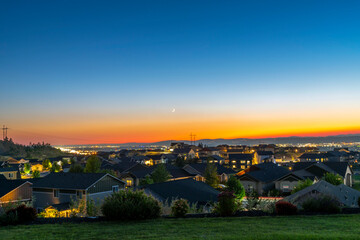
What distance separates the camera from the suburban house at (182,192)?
29.3 metres

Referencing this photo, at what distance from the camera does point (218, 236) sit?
9.23 metres

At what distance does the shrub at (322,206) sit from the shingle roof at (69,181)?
24.6 meters

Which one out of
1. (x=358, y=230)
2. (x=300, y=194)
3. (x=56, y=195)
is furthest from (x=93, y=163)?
(x=358, y=230)

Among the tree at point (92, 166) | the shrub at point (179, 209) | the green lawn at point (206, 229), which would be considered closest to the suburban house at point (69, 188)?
the tree at point (92, 166)

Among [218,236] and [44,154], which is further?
[44,154]

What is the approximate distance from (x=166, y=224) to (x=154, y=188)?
19.3 meters

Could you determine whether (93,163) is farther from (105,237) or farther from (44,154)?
(44,154)

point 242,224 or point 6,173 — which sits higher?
point 242,224

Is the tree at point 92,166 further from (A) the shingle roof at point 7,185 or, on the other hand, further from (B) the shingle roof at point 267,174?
(B) the shingle roof at point 267,174

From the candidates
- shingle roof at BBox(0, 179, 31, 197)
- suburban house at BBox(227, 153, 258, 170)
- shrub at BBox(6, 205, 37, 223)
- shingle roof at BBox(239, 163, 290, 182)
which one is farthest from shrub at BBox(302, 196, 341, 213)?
suburban house at BBox(227, 153, 258, 170)

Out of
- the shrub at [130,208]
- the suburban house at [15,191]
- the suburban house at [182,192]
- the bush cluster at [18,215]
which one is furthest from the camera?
the suburban house at [15,191]

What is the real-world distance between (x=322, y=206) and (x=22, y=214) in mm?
12934

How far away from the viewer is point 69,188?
109 ft

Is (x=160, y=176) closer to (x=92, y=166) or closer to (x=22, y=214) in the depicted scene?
(x=92, y=166)
